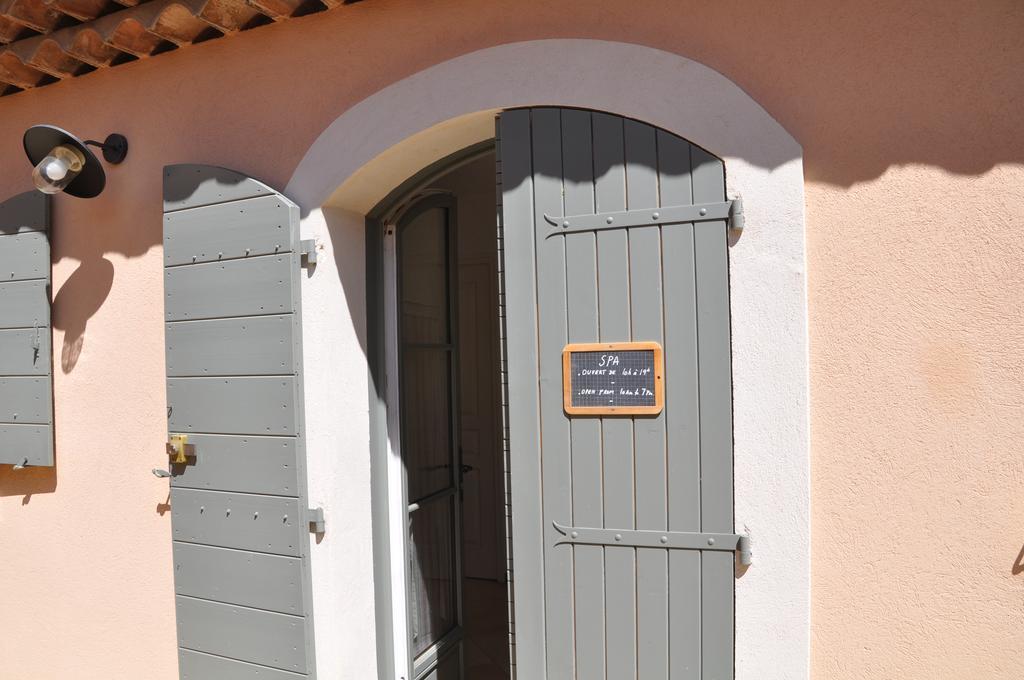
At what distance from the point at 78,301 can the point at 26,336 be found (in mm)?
323

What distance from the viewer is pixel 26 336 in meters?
3.39

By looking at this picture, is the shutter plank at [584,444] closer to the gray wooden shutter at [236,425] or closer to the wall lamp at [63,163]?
the gray wooden shutter at [236,425]

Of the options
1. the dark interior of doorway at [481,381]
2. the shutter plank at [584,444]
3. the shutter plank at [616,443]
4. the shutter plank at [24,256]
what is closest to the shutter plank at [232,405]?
the shutter plank at [24,256]

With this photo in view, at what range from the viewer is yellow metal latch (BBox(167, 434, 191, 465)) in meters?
2.97

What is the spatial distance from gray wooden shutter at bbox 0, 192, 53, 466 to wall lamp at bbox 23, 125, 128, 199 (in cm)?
42

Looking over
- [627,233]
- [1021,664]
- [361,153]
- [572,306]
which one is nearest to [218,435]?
[361,153]

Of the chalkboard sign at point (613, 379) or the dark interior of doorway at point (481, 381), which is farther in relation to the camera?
the dark interior of doorway at point (481, 381)

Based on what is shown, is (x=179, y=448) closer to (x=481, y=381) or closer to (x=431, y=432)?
(x=431, y=432)

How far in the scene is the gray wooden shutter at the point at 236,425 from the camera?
9.14 feet

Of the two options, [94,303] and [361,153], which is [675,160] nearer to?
[361,153]

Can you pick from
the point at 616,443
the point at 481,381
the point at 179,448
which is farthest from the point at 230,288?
the point at 481,381

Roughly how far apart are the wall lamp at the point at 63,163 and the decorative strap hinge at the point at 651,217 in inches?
83.6

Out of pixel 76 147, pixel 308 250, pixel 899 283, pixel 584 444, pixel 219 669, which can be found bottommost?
pixel 219 669

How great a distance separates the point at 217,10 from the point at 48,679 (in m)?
3.33
